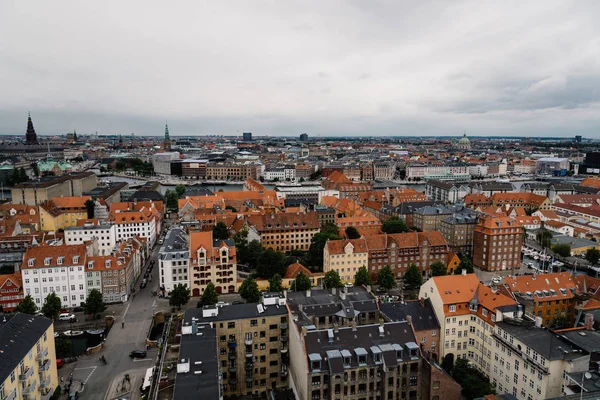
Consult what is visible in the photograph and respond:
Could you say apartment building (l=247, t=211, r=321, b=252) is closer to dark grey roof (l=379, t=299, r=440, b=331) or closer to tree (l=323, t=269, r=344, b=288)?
tree (l=323, t=269, r=344, b=288)

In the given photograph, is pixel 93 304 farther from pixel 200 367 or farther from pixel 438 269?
pixel 438 269

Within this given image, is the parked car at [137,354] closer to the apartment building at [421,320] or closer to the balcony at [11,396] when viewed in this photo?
the balcony at [11,396]

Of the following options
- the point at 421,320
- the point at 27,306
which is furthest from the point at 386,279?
the point at 27,306

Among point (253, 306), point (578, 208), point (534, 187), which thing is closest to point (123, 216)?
point (253, 306)

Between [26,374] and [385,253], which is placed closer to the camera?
[26,374]

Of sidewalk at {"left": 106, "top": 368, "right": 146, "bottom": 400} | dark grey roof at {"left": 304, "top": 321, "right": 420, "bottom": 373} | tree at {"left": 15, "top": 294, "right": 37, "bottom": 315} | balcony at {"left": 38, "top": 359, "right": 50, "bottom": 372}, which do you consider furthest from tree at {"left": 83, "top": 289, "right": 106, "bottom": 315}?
dark grey roof at {"left": 304, "top": 321, "right": 420, "bottom": 373}

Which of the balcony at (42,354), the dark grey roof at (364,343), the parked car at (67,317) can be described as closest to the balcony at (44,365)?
the balcony at (42,354)
